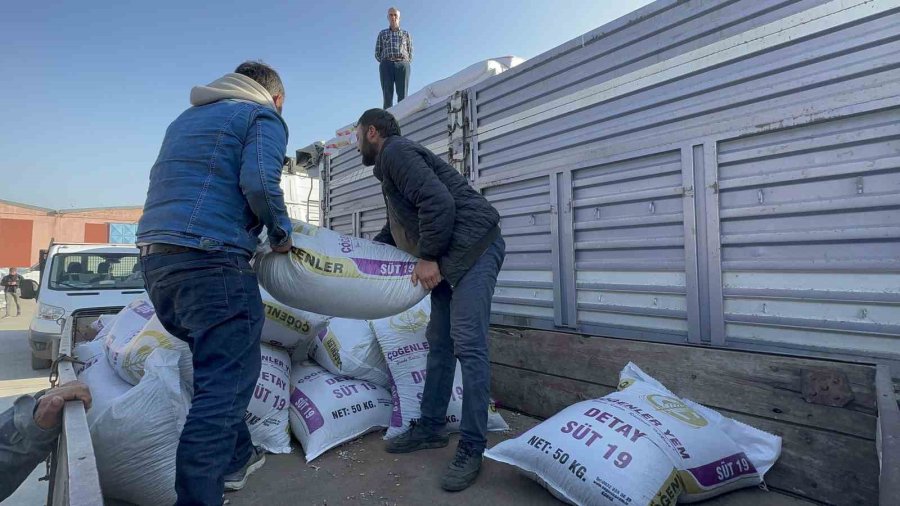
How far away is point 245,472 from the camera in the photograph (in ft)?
6.04

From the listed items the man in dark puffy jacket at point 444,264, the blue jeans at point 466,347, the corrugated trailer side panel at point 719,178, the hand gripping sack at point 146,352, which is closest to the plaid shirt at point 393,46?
the corrugated trailer side panel at point 719,178

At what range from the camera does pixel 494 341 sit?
283 cm

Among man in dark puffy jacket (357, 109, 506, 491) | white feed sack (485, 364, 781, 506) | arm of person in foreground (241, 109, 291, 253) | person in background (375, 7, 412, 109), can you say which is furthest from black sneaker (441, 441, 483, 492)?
person in background (375, 7, 412, 109)

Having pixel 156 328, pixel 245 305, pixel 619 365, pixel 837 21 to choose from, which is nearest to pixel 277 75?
pixel 245 305

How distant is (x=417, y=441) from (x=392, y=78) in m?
4.75

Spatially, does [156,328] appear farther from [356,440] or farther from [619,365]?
[619,365]

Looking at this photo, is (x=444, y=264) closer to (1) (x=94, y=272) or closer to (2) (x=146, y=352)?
(2) (x=146, y=352)

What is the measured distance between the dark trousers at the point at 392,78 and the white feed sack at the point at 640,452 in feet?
15.7

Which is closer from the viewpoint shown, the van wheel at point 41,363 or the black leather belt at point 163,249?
the black leather belt at point 163,249

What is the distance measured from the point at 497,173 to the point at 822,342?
6.42 feet

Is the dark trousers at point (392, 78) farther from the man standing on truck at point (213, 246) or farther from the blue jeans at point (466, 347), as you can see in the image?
the man standing on truck at point (213, 246)

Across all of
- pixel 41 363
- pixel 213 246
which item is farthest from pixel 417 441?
pixel 41 363

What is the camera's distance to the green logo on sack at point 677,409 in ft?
5.68

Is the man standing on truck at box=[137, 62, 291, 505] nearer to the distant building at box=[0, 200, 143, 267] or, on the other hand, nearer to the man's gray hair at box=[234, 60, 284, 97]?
the man's gray hair at box=[234, 60, 284, 97]
